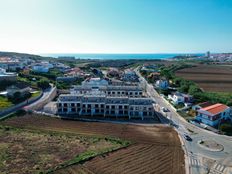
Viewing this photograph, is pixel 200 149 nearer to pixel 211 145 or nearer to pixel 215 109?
pixel 211 145

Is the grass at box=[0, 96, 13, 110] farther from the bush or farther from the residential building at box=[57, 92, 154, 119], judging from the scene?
the bush

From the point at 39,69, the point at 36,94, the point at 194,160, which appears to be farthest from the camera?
the point at 39,69

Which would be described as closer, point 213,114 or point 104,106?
point 213,114

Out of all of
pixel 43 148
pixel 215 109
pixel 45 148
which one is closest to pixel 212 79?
pixel 215 109

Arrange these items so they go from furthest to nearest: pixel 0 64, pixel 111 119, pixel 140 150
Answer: pixel 0 64
pixel 111 119
pixel 140 150

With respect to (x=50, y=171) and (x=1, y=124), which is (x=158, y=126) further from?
(x=1, y=124)

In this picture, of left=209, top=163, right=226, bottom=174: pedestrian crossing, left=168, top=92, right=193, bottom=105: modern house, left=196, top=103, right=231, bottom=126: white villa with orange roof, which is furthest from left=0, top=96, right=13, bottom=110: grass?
left=209, top=163, right=226, bottom=174: pedestrian crossing

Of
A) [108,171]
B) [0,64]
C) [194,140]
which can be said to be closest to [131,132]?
[194,140]
